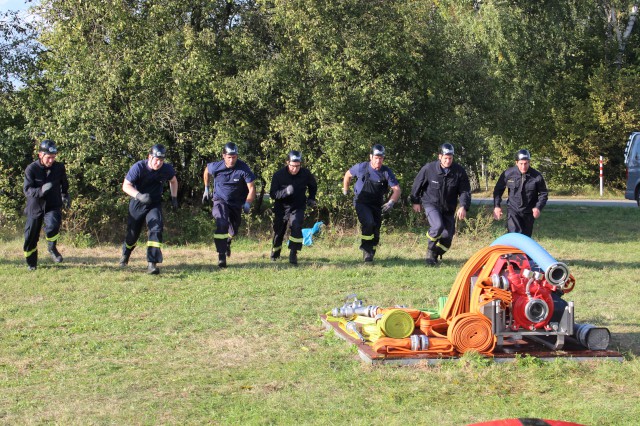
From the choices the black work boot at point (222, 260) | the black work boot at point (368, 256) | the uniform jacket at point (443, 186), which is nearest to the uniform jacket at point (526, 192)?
the uniform jacket at point (443, 186)

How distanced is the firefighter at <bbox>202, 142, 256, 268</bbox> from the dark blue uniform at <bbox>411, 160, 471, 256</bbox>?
9.86 ft

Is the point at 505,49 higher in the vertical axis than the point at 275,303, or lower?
higher

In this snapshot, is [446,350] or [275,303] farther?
[275,303]

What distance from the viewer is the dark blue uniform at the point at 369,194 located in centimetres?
1359

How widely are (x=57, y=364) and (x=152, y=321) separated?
6.20ft

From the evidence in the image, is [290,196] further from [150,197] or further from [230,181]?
[150,197]

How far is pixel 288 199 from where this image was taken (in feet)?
45.6

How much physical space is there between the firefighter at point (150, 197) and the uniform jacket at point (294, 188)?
1.95m

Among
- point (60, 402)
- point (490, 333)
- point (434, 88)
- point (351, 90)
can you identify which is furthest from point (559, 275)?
point (434, 88)

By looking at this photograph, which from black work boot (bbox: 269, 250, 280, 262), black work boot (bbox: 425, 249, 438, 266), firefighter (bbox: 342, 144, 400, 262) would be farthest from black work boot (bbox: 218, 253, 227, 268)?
black work boot (bbox: 425, 249, 438, 266)

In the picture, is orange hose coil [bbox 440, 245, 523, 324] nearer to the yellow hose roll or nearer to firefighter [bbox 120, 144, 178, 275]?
the yellow hose roll

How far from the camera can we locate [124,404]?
635 cm

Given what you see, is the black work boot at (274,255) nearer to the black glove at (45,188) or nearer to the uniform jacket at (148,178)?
the uniform jacket at (148,178)

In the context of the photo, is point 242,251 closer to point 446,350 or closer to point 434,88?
point 434,88
